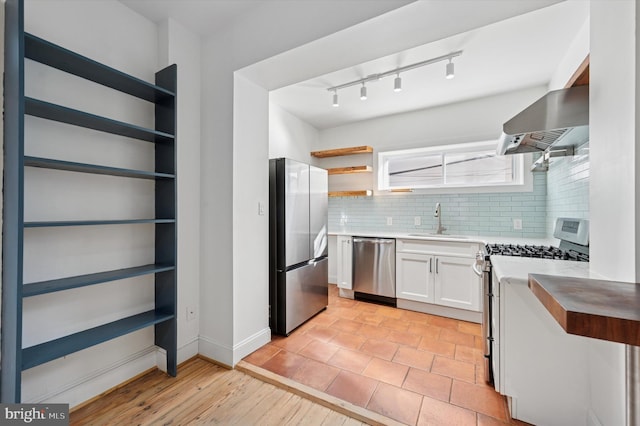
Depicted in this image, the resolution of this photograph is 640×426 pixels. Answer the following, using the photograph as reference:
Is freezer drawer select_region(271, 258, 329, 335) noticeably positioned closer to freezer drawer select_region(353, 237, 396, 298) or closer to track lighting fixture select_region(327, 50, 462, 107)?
freezer drawer select_region(353, 237, 396, 298)

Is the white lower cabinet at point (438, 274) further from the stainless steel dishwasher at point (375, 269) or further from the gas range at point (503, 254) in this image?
the gas range at point (503, 254)

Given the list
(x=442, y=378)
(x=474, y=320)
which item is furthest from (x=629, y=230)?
(x=474, y=320)

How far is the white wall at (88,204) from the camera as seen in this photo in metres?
1.50

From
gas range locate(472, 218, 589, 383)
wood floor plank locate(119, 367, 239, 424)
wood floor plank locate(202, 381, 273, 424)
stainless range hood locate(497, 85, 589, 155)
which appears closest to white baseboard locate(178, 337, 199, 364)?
wood floor plank locate(119, 367, 239, 424)

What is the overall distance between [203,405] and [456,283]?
2.61 meters

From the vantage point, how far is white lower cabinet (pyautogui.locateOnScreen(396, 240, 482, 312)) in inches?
113

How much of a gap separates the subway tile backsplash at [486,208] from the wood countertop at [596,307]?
4.70 ft

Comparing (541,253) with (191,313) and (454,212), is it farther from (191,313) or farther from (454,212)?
(191,313)

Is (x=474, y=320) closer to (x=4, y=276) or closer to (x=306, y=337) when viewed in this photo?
(x=306, y=337)

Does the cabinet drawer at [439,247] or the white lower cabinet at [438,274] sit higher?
the cabinet drawer at [439,247]

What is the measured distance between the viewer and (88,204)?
A: 1.71 metres

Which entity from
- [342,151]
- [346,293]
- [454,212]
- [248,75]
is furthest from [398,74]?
[346,293]

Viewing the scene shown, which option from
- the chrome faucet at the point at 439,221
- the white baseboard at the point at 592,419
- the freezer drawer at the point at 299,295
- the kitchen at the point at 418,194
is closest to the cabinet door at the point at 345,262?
the kitchen at the point at 418,194

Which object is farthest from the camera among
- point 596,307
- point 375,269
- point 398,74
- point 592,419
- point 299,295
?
point 375,269
